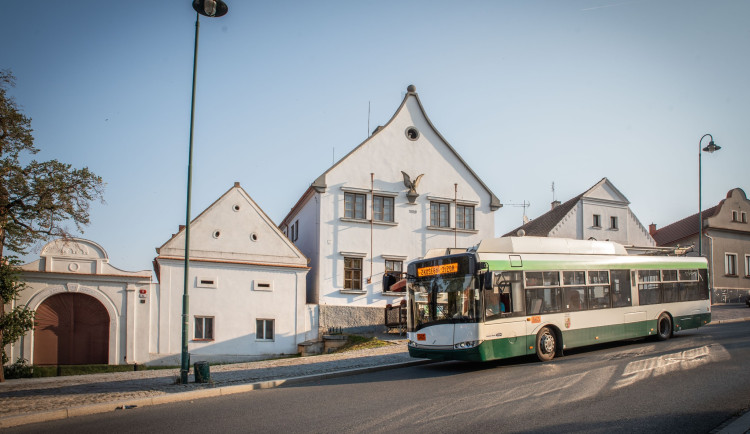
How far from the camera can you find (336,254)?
1107 inches

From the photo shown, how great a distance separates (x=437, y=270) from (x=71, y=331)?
15.8 m

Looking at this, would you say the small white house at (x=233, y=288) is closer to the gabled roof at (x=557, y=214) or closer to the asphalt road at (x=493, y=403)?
the asphalt road at (x=493, y=403)

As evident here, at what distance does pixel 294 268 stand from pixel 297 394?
14843 mm

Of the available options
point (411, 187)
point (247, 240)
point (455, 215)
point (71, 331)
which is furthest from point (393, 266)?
point (71, 331)

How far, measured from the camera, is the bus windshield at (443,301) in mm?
14133

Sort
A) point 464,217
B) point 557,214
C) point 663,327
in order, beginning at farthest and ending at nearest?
point 557,214, point 464,217, point 663,327

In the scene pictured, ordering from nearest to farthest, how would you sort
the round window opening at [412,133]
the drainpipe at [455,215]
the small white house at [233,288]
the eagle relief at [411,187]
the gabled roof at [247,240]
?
1. the small white house at [233,288]
2. the gabled roof at [247,240]
3. the eagle relief at [411,187]
4. the drainpipe at [455,215]
5. the round window opening at [412,133]

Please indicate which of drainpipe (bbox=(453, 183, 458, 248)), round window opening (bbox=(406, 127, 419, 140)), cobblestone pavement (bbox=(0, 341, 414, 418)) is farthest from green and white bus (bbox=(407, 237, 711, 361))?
round window opening (bbox=(406, 127, 419, 140))

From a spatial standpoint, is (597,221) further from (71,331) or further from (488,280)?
(71,331)

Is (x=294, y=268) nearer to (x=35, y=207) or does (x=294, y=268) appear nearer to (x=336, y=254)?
(x=336, y=254)

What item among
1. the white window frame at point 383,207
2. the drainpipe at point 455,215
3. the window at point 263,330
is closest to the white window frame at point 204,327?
the window at point 263,330

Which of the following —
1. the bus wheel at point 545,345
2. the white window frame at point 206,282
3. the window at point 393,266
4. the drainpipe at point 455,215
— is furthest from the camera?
the drainpipe at point 455,215

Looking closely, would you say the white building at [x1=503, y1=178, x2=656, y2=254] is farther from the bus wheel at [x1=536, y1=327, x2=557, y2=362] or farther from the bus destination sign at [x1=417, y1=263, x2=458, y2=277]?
the bus destination sign at [x1=417, y1=263, x2=458, y2=277]

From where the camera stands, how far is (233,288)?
25.7m
